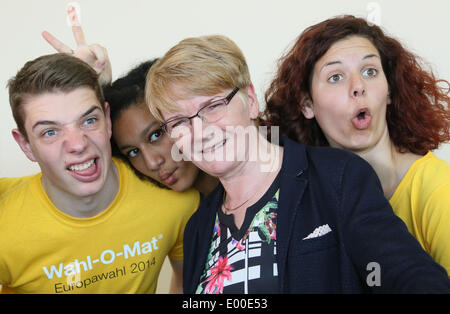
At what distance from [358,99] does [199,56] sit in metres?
0.67

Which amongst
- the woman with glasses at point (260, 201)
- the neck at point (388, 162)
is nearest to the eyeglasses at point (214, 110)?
the woman with glasses at point (260, 201)

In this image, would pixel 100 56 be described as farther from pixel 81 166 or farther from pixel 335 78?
pixel 335 78

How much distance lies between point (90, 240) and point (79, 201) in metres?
0.17

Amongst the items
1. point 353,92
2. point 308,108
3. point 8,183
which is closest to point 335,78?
point 353,92

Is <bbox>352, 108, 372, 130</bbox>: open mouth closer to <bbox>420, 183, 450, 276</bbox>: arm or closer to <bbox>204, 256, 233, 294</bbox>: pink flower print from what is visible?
<bbox>420, 183, 450, 276</bbox>: arm

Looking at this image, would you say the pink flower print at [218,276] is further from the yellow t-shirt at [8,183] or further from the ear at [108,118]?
the yellow t-shirt at [8,183]

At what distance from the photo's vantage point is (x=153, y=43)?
343 centimetres

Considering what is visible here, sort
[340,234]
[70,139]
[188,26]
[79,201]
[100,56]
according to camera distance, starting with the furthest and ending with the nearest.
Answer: [188,26]
[100,56]
[79,201]
[70,139]
[340,234]

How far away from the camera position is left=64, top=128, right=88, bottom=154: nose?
6.02 ft

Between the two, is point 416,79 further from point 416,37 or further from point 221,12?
point 221,12

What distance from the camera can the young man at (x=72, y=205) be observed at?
6.10 feet

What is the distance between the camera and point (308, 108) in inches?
82.9

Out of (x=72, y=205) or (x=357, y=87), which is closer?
(x=357, y=87)

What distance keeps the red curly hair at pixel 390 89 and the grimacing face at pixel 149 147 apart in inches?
17.1
